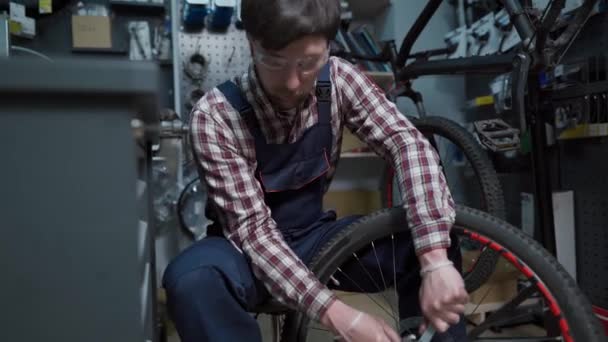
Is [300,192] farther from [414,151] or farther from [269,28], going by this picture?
[269,28]

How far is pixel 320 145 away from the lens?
2.64ft

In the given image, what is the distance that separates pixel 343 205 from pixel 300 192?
3.45 feet

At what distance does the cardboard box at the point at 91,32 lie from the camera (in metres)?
1.54

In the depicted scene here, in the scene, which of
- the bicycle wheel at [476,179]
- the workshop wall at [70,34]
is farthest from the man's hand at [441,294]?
the workshop wall at [70,34]

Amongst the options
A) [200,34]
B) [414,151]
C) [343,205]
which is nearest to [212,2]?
[200,34]

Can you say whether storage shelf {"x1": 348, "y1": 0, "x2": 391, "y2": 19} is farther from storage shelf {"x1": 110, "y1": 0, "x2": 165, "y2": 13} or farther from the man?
the man

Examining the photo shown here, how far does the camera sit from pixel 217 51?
5.77ft

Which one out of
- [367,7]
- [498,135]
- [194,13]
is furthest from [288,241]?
[367,7]

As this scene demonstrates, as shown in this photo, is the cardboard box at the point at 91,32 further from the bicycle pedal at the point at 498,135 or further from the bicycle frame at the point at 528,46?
the bicycle pedal at the point at 498,135

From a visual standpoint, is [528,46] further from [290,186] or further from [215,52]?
[215,52]

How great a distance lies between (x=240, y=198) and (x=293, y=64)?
24cm

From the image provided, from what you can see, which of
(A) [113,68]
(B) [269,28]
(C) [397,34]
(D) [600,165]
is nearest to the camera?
(A) [113,68]

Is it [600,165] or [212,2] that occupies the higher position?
[212,2]

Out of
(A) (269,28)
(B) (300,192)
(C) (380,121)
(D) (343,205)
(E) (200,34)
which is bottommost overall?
(D) (343,205)
